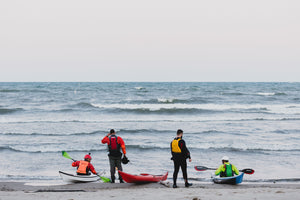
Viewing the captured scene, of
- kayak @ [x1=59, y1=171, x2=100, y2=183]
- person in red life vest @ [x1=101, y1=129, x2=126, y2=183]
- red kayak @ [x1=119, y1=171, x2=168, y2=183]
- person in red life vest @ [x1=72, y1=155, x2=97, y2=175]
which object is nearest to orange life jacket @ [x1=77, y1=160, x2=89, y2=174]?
person in red life vest @ [x1=72, y1=155, x2=97, y2=175]

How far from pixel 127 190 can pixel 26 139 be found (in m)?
10.0

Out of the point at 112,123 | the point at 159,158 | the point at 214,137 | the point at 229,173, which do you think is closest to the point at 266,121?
the point at 214,137

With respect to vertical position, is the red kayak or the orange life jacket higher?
the orange life jacket

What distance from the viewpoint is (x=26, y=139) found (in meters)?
16.1

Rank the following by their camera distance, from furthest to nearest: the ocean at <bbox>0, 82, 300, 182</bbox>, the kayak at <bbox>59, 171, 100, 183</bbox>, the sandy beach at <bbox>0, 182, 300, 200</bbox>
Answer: the ocean at <bbox>0, 82, 300, 182</bbox> < the kayak at <bbox>59, 171, 100, 183</bbox> < the sandy beach at <bbox>0, 182, 300, 200</bbox>

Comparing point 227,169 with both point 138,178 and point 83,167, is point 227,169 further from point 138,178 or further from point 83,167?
point 83,167

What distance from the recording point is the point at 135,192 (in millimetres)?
7645

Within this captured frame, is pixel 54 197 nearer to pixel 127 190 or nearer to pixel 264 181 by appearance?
pixel 127 190

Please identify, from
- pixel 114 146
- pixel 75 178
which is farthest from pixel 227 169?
pixel 75 178

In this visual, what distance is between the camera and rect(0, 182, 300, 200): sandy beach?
22.8ft

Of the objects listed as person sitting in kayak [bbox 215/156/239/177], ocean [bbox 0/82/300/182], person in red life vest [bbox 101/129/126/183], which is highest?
person in red life vest [bbox 101/129/126/183]

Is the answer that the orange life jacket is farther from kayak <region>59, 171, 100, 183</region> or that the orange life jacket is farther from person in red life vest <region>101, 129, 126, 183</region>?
person in red life vest <region>101, 129, 126, 183</region>

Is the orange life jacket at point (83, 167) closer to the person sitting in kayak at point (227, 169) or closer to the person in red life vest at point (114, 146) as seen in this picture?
the person in red life vest at point (114, 146)

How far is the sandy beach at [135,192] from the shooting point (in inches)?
273
